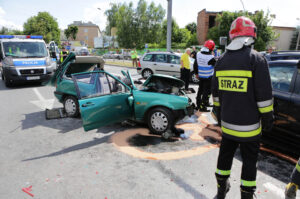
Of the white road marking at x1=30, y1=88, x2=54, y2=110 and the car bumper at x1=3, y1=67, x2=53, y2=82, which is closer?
the white road marking at x1=30, y1=88, x2=54, y2=110

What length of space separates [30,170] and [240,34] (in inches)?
140

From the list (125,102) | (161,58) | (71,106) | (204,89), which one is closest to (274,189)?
(125,102)

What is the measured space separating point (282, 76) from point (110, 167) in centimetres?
345

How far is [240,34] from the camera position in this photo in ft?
6.88

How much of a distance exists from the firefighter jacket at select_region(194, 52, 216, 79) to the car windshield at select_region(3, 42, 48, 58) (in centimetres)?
875

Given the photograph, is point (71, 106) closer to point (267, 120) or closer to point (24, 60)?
point (267, 120)

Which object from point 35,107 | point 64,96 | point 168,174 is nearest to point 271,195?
point 168,174

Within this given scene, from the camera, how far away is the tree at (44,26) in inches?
2244

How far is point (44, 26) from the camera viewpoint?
59.6 metres

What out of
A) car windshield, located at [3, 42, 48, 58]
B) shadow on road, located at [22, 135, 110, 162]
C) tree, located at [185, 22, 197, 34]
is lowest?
shadow on road, located at [22, 135, 110, 162]

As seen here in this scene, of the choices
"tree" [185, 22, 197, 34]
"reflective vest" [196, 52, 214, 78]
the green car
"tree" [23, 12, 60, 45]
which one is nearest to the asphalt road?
the green car

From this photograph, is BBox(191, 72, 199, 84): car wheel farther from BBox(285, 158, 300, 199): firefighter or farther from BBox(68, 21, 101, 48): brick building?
BBox(68, 21, 101, 48): brick building

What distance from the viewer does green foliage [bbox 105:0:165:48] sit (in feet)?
155

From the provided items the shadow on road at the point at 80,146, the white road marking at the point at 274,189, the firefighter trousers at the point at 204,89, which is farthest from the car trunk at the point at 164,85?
the white road marking at the point at 274,189
